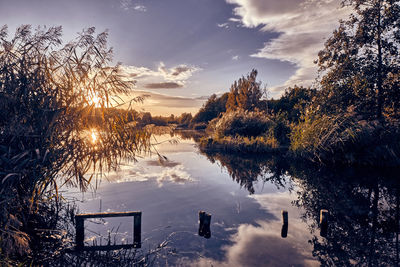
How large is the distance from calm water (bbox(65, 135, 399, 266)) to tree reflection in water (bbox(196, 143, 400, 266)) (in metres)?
0.02

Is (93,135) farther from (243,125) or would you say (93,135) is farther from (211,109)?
(211,109)

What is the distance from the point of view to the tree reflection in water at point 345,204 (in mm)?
4641

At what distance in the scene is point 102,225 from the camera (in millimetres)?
5855

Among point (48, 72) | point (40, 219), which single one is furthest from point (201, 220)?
point (48, 72)

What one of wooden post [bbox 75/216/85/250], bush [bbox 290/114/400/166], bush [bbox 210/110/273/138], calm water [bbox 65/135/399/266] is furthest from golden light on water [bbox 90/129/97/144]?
bush [bbox 210/110/273/138]

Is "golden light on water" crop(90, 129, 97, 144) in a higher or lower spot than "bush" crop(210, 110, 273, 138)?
lower

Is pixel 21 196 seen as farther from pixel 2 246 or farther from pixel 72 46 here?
pixel 72 46

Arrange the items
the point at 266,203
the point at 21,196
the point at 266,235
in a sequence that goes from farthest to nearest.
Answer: the point at 266,203, the point at 266,235, the point at 21,196

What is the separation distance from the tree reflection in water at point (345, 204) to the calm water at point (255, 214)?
0.02 meters

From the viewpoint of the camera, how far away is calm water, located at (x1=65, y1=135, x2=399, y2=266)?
4641mm

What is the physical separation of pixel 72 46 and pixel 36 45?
710mm

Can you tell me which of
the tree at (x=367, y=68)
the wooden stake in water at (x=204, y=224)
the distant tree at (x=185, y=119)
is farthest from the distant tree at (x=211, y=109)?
the wooden stake in water at (x=204, y=224)

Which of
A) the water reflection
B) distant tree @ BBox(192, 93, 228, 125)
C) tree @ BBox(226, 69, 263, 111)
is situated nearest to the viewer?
the water reflection

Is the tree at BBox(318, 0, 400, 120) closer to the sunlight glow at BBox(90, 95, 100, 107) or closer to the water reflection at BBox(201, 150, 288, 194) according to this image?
the water reflection at BBox(201, 150, 288, 194)
